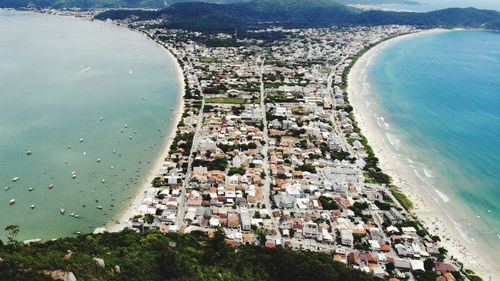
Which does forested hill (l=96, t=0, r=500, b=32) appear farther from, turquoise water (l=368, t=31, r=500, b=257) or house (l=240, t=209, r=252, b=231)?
house (l=240, t=209, r=252, b=231)

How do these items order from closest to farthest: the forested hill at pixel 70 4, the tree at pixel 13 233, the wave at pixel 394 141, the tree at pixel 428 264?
1. the tree at pixel 13 233
2. the tree at pixel 428 264
3. the wave at pixel 394 141
4. the forested hill at pixel 70 4

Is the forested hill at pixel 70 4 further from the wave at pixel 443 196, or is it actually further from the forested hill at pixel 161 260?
the forested hill at pixel 161 260

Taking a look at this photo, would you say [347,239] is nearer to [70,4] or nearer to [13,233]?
[13,233]

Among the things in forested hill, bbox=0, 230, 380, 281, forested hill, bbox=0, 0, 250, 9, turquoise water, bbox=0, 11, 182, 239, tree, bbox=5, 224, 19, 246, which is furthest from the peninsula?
forested hill, bbox=0, 0, 250, 9

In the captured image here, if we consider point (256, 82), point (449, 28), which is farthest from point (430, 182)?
point (449, 28)

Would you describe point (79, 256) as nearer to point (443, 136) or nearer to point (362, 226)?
point (362, 226)

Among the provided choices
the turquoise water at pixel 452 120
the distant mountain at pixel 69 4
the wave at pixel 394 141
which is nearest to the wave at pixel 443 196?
the turquoise water at pixel 452 120

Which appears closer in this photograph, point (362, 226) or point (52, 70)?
point (362, 226)
